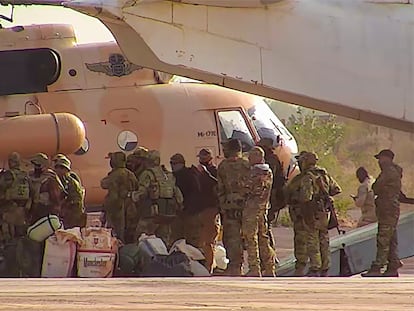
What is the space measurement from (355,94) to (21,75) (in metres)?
6.00

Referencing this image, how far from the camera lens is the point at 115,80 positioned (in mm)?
14883

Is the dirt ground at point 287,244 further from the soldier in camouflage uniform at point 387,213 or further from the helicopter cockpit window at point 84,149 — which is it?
the helicopter cockpit window at point 84,149

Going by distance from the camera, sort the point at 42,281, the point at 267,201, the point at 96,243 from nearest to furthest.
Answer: the point at 42,281
the point at 96,243
the point at 267,201

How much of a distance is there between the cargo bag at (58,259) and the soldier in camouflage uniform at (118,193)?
1273 millimetres

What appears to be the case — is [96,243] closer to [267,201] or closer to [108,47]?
[267,201]

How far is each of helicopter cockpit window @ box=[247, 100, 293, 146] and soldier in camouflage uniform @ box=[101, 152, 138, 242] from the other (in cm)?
445

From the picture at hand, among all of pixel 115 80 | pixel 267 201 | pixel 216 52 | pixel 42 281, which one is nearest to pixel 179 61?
pixel 216 52

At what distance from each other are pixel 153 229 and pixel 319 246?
1.77 meters

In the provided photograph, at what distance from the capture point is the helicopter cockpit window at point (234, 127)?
14627mm

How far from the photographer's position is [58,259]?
9273 mm

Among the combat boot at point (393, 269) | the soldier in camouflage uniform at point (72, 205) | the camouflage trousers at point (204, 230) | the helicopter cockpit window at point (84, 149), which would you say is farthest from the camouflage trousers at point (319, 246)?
the helicopter cockpit window at point (84, 149)

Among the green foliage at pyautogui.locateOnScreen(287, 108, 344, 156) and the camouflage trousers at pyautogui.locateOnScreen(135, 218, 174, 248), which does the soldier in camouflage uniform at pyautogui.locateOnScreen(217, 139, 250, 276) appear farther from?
the green foliage at pyautogui.locateOnScreen(287, 108, 344, 156)

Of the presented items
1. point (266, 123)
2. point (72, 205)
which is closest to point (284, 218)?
point (266, 123)

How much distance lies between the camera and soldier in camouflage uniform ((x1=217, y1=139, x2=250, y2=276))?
1040 cm
